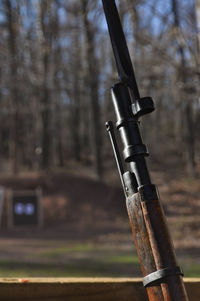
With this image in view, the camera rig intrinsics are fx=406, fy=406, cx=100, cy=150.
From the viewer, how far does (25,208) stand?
13.7m

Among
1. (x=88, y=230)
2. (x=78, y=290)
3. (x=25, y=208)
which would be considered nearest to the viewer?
(x=78, y=290)

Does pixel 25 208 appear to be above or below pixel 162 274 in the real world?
above

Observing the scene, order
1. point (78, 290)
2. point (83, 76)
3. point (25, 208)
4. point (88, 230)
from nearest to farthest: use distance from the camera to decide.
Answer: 1. point (78, 290)
2. point (88, 230)
3. point (25, 208)
4. point (83, 76)

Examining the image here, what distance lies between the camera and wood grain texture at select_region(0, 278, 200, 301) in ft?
3.73

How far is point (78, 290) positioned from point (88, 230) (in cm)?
1117

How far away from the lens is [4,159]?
25797 millimetres

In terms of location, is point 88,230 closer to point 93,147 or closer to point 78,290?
point 93,147

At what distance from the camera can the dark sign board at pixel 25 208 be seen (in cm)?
1343

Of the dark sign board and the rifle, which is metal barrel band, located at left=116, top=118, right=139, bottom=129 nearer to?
the rifle

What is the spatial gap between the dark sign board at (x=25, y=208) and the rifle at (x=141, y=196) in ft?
41.6

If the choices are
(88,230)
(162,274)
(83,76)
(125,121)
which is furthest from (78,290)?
(83,76)

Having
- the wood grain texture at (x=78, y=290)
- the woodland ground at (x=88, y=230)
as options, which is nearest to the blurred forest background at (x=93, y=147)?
the woodland ground at (x=88, y=230)

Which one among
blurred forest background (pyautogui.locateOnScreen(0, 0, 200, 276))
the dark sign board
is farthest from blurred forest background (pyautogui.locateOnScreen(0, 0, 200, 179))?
the dark sign board

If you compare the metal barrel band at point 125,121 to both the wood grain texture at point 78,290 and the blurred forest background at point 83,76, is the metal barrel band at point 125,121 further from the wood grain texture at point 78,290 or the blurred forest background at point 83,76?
the blurred forest background at point 83,76
